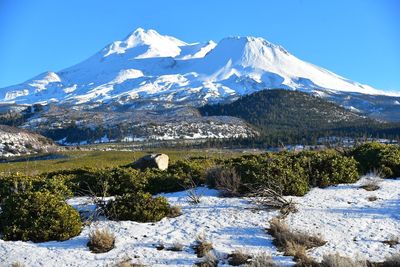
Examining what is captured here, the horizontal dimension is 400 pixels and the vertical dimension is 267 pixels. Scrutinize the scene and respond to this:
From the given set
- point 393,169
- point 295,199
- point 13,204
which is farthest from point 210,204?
point 393,169

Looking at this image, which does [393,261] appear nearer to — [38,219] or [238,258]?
[238,258]

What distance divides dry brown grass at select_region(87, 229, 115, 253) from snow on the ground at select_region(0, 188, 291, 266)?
0.48 ft

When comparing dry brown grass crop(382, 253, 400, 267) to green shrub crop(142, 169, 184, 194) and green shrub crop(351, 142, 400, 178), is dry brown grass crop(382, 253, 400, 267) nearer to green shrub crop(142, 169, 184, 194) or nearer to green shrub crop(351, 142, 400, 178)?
green shrub crop(142, 169, 184, 194)

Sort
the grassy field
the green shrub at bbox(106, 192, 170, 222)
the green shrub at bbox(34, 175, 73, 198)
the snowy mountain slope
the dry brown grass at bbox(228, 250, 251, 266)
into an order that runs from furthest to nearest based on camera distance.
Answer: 1. the snowy mountain slope
2. the grassy field
3. the green shrub at bbox(34, 175, 73, 198)
4. the green shrub at bbox(106, 192, 170, 222)
5. the dry brown grass at bbox(228, 250, 251, 266)

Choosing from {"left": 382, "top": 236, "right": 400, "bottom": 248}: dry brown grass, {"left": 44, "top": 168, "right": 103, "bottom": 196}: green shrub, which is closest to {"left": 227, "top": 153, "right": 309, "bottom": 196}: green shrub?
{"left": 382, "top": 236, "right": 400, "bottom": 248}: dry brown grass

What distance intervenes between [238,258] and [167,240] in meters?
1.95

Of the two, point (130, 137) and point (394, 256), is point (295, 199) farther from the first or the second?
point (130, 137)

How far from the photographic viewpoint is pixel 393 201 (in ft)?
49.1

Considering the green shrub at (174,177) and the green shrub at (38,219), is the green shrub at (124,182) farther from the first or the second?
the green shrub at (38,219)

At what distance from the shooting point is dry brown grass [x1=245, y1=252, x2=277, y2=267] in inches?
392

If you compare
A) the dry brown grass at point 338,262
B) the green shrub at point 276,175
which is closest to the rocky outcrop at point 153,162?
the green shrub at point 276,175

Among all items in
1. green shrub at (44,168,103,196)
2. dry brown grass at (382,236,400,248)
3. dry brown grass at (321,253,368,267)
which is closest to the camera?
dry brown grass at (321,253,368,267)

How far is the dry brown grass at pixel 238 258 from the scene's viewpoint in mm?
10336

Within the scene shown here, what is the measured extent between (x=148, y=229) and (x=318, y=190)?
21.8 feet
